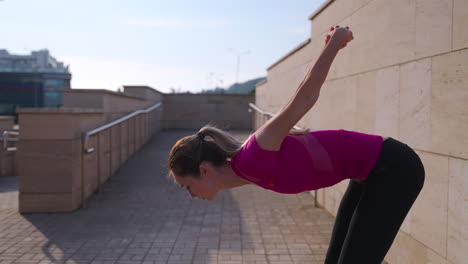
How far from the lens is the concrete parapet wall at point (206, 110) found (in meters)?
21.0

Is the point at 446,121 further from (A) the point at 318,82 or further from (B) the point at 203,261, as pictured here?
(B) the point at 203,261

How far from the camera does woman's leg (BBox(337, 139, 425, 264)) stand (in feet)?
7.02

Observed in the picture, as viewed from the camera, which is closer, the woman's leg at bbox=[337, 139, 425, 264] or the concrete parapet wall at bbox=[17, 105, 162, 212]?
the woman's leg at bbox=[337, 139, 425, 264]

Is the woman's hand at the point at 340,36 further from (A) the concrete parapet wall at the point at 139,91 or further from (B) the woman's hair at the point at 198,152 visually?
(A) the concrete parapet wall at the point at 139,91

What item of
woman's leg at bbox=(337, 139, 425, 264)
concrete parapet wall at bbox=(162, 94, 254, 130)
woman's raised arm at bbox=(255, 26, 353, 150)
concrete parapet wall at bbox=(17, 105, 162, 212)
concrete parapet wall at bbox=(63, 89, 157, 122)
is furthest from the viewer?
concrete parapet wall at bbox=(162, 94, 254, 130)

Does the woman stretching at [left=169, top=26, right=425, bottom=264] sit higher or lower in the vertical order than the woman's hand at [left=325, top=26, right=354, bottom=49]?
lower

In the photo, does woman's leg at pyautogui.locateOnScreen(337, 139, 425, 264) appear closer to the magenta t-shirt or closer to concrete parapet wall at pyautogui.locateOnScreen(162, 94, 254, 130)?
the magenta t-shirt

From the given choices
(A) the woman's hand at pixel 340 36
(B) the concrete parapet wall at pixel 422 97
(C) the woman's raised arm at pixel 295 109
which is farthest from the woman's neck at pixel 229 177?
(B) the concrete parapet wall at pixel 422 97

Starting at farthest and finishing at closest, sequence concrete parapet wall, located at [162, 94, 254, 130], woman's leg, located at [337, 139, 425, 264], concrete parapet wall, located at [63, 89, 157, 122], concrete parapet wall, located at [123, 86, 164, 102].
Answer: concrete parapet wall, located at [162, 94, 254, 130]
concrete parapet wall, located at [123, 86, 164, 102]
concrete parapet wall, located at [63, 89, 157, 122]
woman's leg, located at [337, 139, 425, 264]

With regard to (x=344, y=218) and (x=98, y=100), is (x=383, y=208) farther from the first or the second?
(x=98, y=100)

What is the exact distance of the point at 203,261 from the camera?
4676mm

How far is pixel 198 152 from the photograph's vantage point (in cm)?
237

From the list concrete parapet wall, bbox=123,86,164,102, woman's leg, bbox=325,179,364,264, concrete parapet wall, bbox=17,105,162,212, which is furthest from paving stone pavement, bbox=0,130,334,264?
concrete parapet wall, bbox=123,86,164,102

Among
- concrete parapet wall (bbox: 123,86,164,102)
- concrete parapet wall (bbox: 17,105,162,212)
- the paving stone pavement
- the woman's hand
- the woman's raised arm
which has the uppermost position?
concrete parapet wall (bbox: 123,86,164,102)
